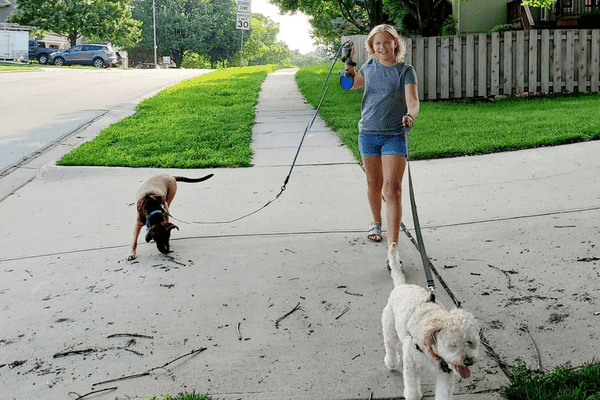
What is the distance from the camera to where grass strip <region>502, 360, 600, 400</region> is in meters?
2.80

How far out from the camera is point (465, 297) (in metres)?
3.98

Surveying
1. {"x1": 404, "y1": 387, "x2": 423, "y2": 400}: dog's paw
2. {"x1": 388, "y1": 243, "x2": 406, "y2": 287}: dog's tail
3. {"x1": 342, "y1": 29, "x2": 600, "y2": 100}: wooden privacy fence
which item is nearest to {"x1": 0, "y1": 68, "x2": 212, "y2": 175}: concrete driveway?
{"x1": 388, "y1": 243, "x2": 406, "y2": 287}: dog's tail

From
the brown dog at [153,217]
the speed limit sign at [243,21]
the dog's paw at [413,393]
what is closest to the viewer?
the dog's paw at [413,393]

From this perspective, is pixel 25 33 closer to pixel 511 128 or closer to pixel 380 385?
pixel 511 128

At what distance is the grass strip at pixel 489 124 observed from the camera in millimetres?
8242

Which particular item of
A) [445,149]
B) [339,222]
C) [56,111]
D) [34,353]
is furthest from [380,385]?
[56,111]

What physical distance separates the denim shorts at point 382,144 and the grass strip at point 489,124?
10.8ft

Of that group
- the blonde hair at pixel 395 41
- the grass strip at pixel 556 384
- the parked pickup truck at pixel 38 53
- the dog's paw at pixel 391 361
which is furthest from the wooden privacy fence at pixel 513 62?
the parked pickup truck at pixel 38 53

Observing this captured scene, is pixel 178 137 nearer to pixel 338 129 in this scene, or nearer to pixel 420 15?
pixel 338 129

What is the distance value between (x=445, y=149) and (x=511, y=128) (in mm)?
1824

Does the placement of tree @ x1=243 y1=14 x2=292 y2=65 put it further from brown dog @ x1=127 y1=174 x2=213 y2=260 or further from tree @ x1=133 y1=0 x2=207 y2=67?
brown dog @ x1=127 y1=174 x2=213 y2=260

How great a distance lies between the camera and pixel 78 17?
52.6 m

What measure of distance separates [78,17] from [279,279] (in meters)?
54.8

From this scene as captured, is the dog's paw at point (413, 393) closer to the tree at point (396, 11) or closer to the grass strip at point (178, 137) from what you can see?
the grass strip at point (178, 137)
